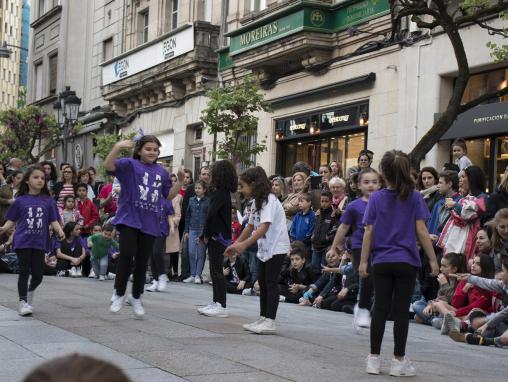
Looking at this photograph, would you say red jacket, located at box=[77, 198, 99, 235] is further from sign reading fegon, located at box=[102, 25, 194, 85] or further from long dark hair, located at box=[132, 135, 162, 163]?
sign reading fegon, located at box=[102, 25, 194, 85]

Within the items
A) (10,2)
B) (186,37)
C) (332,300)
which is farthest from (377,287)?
(10,2)

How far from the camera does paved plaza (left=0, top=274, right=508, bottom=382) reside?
20.8ft

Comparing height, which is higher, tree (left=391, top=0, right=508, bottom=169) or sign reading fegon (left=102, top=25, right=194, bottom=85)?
sign reading fegon (left=102, top=25, right=194, bottom=85)

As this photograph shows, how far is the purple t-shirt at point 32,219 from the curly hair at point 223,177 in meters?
1.81

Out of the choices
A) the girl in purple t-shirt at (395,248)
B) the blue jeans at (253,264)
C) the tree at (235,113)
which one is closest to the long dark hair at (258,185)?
the girl in purple t-shirt at (395,248)

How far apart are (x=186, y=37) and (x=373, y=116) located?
9.84 m

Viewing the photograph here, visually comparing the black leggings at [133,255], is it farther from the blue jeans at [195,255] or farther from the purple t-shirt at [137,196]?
the blue jeans at [195,255]

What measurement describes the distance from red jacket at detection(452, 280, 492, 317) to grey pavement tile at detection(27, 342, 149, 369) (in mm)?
4831

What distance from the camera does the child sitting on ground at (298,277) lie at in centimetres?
1363

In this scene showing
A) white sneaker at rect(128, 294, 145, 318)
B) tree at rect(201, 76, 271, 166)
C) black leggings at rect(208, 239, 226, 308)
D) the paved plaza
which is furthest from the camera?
tree at rect(201, 76, 271, 166)

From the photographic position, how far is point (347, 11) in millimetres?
21922

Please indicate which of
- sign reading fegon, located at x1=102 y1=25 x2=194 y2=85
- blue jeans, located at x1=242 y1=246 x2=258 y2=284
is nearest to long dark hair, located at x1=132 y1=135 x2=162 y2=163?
blue jeans, located at x1=242 y1=246 x2=258 y2=284

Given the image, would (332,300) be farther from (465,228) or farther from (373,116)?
(373,116)

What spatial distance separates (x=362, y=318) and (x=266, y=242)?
1463mm
